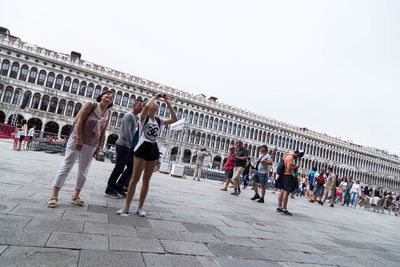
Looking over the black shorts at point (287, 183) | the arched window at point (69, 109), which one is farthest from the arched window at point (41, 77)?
the black shorts at point (287, 183)

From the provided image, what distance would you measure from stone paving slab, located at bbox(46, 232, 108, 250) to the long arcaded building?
2591 cm

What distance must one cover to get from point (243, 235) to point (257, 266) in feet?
3.42

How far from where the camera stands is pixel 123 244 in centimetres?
220

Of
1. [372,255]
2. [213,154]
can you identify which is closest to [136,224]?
[372,255]

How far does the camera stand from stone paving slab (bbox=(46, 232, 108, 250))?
1.98 m

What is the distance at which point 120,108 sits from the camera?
4216 cm

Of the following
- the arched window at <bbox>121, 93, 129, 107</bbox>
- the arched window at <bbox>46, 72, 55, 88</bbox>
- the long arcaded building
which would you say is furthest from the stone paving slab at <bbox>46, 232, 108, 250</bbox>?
the arched window at <bbox>121, 93, 129, 107</bbox>

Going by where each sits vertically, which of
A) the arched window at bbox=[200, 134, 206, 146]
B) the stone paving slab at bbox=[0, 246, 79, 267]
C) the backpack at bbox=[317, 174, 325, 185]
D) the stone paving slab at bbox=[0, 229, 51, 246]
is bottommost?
the stone paving slab at bbox=[0, 229, 51, 246]

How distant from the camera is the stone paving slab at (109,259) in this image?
1.76m

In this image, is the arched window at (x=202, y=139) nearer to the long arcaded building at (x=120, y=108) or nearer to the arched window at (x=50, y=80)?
the long arcaded building at (x=120, y=108)

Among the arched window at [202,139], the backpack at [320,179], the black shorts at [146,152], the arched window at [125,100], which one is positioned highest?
the arched window at [125,100]

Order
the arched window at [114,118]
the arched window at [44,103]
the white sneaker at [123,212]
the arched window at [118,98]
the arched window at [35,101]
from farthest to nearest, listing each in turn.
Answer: the arched window at [118,98]
the arched window at [114,118]
the arched window at [44,103]
the arched window at [35,101]
the white sneaker at [123,212]

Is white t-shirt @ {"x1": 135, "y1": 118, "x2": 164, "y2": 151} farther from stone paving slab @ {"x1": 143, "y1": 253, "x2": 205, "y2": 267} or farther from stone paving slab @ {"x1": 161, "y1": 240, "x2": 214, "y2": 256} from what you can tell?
stone paving slab @ {"x1": 143, "y1": 253, "x2": 205, "y2": 267}

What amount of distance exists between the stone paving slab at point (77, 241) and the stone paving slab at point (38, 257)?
0.36ft
